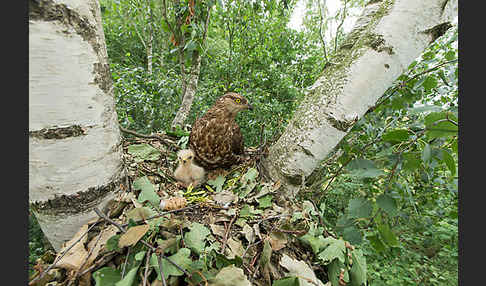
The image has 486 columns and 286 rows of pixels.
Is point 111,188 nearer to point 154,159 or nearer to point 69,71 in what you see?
point 69,71

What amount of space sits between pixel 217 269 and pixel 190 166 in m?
0.66

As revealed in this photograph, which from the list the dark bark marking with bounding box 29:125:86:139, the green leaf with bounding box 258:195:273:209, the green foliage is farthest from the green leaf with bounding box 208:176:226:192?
the dark bark marking with bounding box 29:125:86:139

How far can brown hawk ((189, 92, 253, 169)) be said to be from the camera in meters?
1.11

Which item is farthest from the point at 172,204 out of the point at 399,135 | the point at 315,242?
the point at 399,135

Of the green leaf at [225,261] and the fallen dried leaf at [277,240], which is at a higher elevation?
the fallen dried leaf at [277,240]

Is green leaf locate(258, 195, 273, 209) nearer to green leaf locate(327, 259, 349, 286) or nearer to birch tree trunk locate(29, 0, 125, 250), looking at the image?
green leaf locate(327, 259, 349, 286)

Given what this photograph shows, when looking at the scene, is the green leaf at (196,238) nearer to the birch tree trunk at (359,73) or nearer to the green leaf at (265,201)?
the green leaf at (265,201)

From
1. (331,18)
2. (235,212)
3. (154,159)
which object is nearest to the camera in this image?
(235,212)

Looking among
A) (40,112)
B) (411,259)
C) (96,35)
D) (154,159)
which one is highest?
(96,35)

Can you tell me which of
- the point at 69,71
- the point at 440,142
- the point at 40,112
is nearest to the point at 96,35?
the point at 69,71

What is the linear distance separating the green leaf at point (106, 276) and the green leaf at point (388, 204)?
692 millimetres

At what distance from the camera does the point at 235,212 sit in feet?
2.34

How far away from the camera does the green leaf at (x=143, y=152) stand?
1043 mm

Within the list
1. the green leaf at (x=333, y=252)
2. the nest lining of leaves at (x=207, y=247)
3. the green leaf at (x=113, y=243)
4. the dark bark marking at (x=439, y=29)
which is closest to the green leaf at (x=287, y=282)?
the nest lining of leaves at (x=207, y=247)
